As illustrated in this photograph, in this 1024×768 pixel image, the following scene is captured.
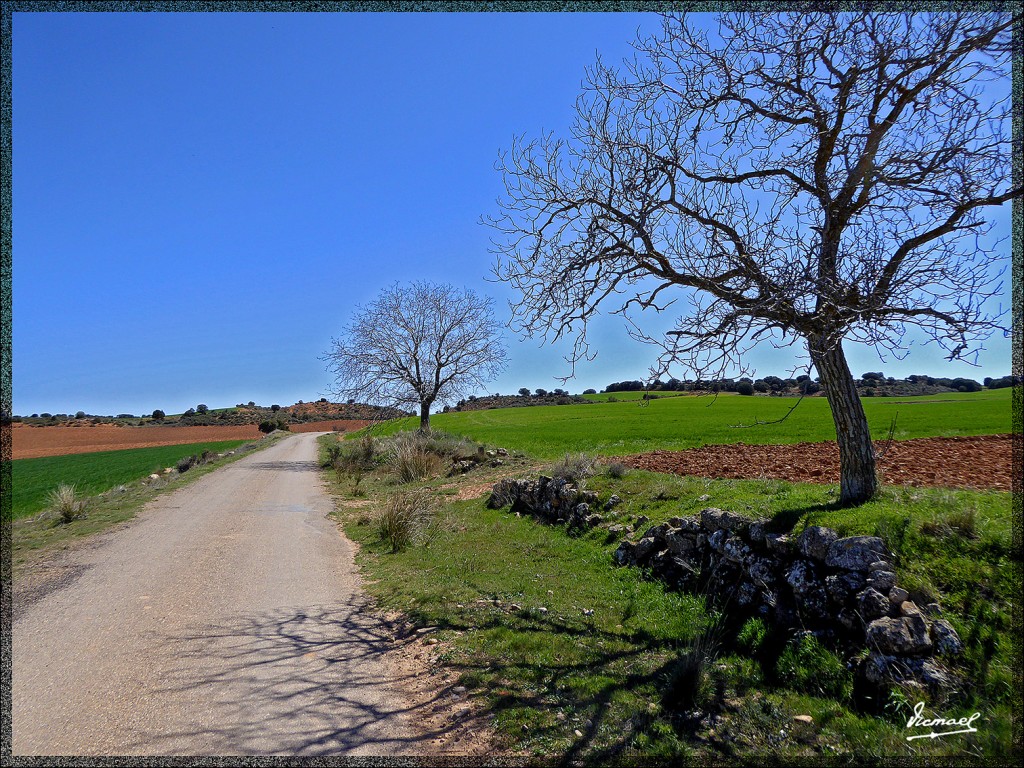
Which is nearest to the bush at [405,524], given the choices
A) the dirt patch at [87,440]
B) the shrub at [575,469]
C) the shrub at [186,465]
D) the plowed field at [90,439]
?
the shrub at [575,469]

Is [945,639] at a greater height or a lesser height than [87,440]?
lesser

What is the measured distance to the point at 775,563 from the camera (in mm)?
6340

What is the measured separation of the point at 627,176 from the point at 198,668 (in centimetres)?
796

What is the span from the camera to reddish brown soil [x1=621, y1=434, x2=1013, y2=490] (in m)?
9.19

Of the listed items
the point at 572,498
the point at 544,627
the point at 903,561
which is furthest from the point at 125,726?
the point at 572,498

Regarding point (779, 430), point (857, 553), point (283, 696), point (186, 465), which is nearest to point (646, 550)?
point (857, 553)

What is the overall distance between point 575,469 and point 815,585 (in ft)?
27.5

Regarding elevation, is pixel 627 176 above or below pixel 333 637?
above

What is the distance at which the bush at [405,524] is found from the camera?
38.4 ft

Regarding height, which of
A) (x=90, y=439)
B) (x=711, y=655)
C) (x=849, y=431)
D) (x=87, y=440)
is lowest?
(x=711, y=655)

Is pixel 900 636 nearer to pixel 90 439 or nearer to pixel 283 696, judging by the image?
A: pixel 283 696

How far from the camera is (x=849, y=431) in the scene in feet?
23.1

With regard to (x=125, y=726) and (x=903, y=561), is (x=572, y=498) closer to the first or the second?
(x=903, y=561)

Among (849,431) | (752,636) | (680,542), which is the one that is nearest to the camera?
(752,636)
